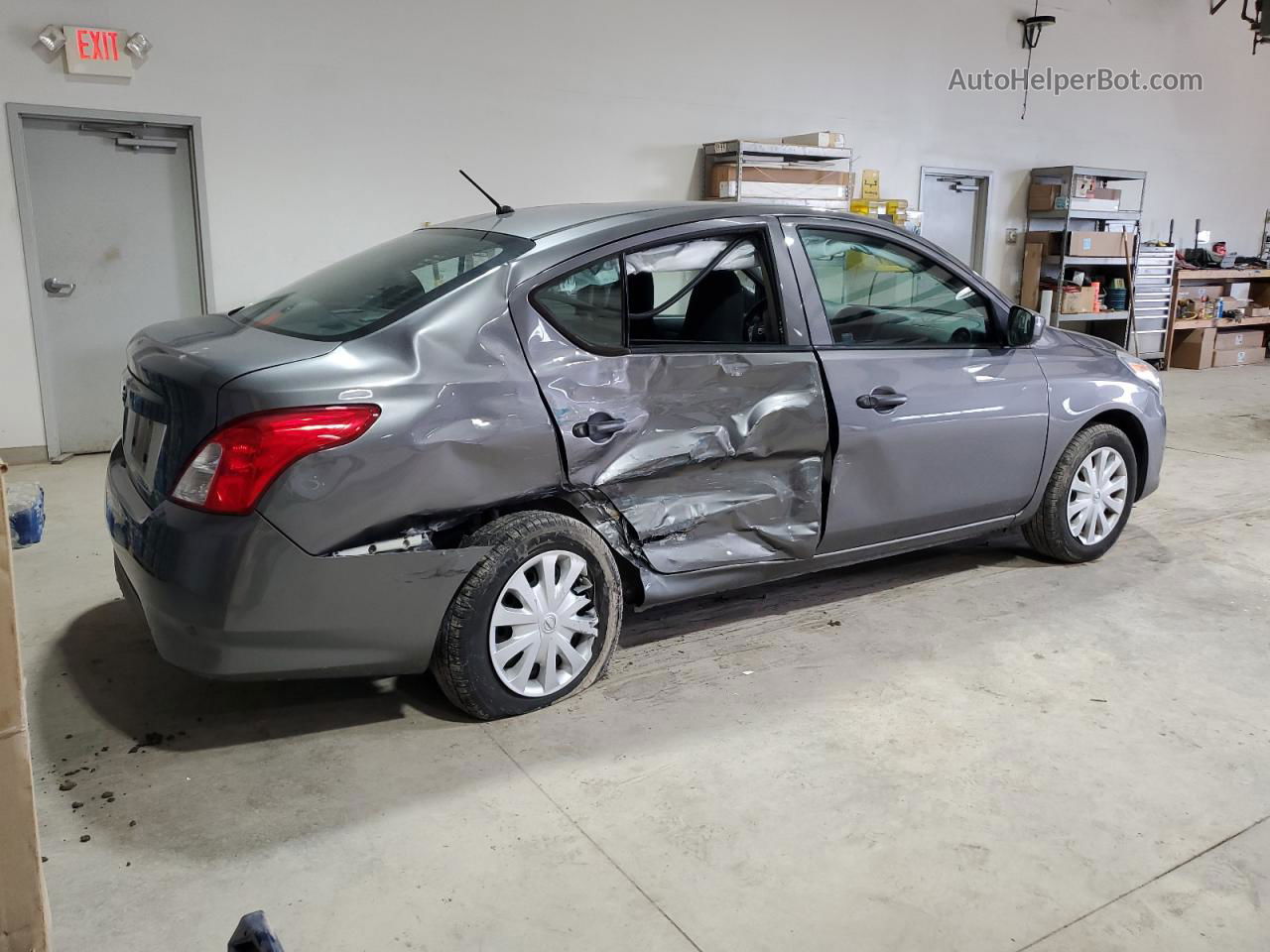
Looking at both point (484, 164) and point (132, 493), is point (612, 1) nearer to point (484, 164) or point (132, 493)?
point (484, 164)

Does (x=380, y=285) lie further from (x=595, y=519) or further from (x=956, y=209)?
(x=956, y=209)

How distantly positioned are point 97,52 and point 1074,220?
9.06 m

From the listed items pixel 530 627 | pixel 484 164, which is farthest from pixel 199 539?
pixel 484 164

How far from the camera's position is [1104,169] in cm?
1022

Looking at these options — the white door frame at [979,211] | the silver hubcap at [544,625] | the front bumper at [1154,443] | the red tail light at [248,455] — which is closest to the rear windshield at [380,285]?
the red tail light at [248,455]

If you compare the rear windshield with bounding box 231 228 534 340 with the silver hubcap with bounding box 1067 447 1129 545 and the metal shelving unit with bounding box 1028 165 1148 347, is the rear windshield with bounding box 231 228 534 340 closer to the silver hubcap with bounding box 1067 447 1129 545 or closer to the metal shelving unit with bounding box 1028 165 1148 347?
the silver hubcap with bounding box 1067 447 1129 545

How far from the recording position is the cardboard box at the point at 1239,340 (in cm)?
1121

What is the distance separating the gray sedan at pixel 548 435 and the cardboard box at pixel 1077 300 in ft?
22.3

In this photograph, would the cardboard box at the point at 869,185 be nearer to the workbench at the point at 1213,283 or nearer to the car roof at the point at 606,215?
the workbench at the point at 1213,283

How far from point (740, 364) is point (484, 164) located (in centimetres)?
446

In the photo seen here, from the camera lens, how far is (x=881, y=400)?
3170 mm

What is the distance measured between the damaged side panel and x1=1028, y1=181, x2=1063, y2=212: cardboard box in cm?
792

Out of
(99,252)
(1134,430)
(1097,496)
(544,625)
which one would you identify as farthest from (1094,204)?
(544,625)

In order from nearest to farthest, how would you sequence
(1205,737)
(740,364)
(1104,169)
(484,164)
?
1. (1205,737)
2. (740,364)
3. (484,164)
4. (1104,169)
